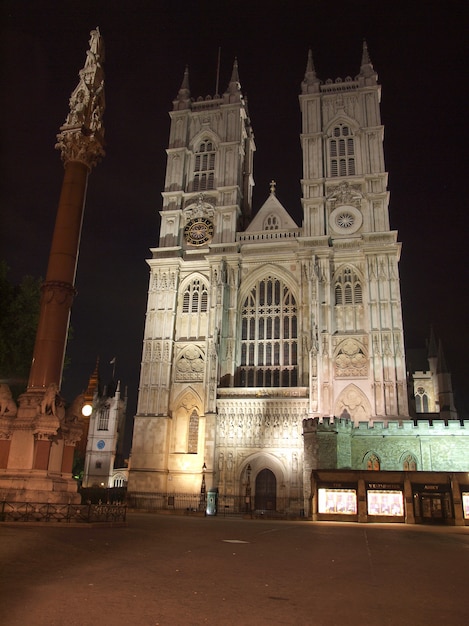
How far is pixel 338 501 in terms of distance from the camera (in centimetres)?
2473

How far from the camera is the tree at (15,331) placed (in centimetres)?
3047

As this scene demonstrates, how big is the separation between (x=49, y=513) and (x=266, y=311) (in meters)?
28.8

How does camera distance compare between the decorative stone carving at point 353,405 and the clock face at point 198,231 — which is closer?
the decorative stone carving at point 353,405

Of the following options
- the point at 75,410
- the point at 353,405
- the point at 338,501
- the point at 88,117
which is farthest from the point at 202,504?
the point at 88,117

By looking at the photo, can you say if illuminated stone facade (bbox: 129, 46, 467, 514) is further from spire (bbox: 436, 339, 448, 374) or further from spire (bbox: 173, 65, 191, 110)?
spire (bbox: 436, 339, 448, 374)

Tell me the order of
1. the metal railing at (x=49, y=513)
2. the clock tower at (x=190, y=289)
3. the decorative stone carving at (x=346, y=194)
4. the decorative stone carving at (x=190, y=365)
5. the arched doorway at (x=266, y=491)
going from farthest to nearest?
the decorative stone carving at (x=346, y=194), the decorative stone carving at (x=190, y=365), the clock tower at (x=190, y=289), the arched doorway at (x=266, y=491), the metal railing at (x=49, y=513)

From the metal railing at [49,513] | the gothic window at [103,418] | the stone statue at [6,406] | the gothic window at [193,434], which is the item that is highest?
the gothic window at [103,418]

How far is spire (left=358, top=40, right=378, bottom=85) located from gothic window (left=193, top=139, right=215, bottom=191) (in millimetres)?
14447

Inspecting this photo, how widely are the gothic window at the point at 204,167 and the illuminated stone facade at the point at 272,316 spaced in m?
0.15

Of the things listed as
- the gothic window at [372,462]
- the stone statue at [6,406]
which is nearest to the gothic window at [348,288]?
the gothic window at [372,462]

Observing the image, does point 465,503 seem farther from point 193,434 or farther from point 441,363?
point 441,363

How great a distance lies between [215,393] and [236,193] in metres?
17.4

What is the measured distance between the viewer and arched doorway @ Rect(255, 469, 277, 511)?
37.4 meters

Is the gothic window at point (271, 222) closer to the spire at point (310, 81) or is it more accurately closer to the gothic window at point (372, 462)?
the spire at point (310, 81)
